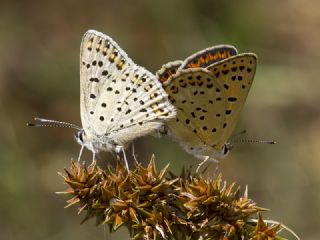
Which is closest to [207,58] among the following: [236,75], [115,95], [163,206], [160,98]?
[236,75]

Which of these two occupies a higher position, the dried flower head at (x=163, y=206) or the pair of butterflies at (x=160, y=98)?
the pair of butterflies at (x=160, y=98)

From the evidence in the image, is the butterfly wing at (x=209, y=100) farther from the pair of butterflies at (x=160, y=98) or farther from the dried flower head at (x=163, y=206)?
the dried flower head at (x=163, y=206)

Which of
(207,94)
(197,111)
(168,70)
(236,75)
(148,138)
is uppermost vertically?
(168,70)

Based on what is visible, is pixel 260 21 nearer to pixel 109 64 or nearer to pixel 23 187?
pixel 23 187

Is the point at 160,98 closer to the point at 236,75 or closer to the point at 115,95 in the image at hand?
the point at 115,95

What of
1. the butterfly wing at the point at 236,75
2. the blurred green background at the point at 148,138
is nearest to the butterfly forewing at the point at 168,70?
the butterfly wing at the point at 236,75

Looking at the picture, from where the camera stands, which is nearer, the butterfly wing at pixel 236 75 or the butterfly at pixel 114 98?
the butterfly wing at pixel 236 75

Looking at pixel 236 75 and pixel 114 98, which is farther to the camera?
pixel 114 98

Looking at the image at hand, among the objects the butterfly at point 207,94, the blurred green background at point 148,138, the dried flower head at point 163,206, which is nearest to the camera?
the dried flower head at point 163,206

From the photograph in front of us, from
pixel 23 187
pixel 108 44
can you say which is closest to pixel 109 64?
pixel 108 44
